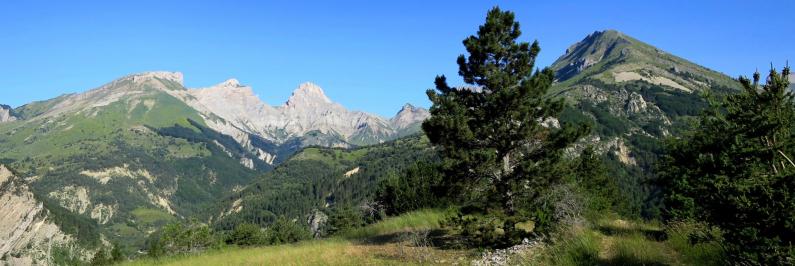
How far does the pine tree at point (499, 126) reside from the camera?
24.5 metres

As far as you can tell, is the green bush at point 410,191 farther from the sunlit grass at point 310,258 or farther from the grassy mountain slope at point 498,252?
the sunlit grass at point 310,258

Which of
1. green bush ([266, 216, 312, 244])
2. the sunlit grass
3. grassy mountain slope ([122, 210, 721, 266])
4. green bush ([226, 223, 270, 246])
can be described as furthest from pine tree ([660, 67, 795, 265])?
green bush ([266, 216, 312, 244])

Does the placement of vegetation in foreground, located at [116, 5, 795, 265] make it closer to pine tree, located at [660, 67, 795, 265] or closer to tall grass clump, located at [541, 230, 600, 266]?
tall grass clump, located at [541, 230, 600, 266]

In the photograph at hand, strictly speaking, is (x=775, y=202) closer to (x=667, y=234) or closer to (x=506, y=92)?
(x=667, y=234)

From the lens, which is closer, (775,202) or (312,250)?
(775,202)

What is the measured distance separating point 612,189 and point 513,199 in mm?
55879

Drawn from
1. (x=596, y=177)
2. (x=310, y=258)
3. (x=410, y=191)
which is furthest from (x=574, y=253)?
(x=410, y=191)

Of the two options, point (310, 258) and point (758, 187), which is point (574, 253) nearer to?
point (758, 187)

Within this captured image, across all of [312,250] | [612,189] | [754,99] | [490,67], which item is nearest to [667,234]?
[754,99]

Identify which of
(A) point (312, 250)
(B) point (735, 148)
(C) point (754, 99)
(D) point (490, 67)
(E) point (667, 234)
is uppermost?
(D) point (490, 67)

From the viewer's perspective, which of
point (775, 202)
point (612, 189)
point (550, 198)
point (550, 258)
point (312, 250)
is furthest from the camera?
point (612, 189)

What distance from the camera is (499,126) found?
2533cm

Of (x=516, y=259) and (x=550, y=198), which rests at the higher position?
(x=550, y=198)

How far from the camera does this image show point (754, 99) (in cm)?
1144
